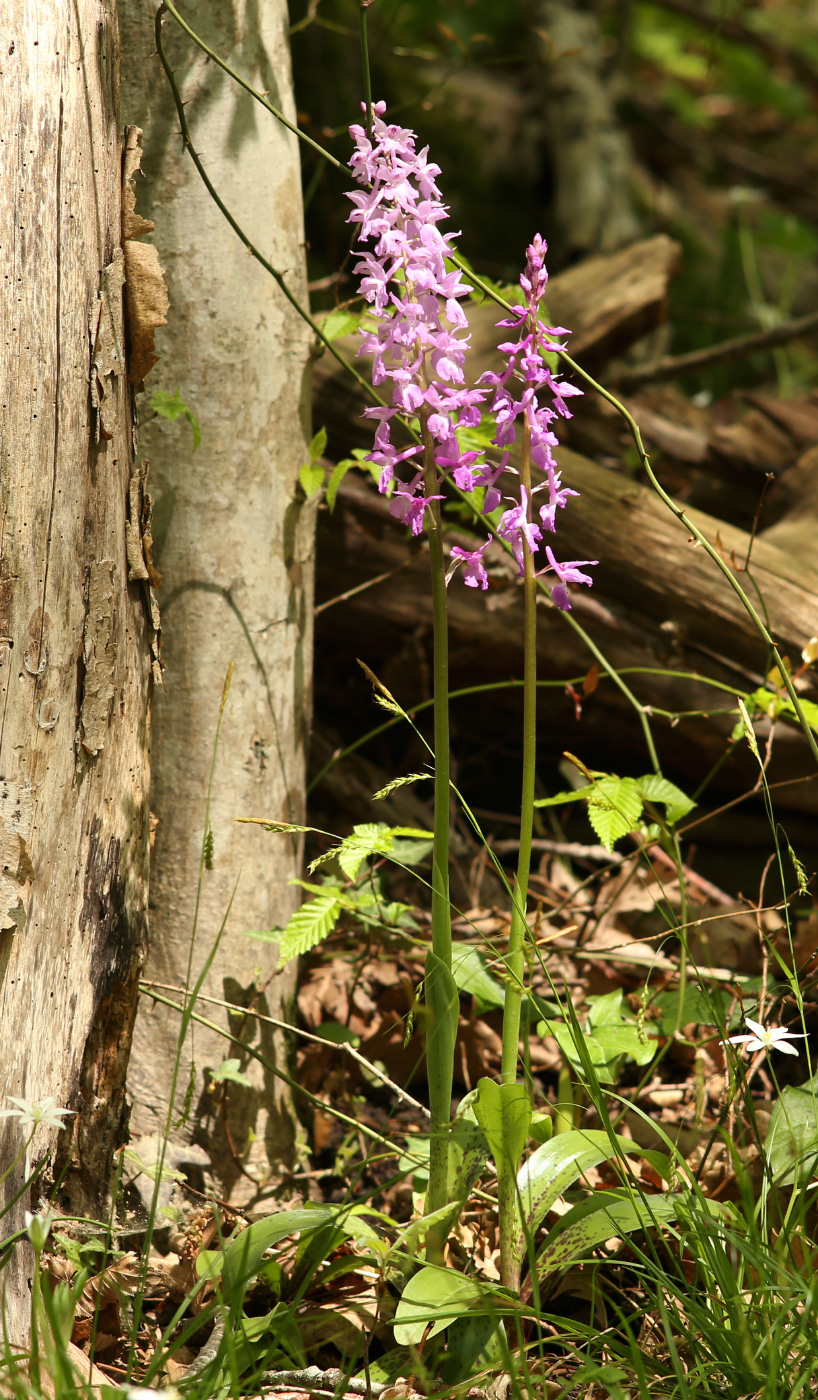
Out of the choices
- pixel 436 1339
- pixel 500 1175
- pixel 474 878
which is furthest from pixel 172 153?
pixel 436 1339

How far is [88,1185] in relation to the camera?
155 cm

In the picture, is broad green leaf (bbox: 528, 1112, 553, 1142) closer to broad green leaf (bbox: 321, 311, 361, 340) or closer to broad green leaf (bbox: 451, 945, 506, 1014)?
broad green leaf (bbox: 451, 945, 506, 1014)

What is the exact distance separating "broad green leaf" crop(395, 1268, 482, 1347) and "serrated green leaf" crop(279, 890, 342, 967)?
20.9 inches

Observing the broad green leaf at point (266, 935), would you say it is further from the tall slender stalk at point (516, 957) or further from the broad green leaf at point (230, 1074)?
the tall slender stalk at point (516, 957)

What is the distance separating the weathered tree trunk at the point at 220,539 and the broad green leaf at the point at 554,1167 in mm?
695

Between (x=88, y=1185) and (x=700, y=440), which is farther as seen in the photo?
(x=700, y=440)

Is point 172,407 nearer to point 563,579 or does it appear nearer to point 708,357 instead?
point 563,579

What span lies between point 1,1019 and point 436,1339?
0.73m

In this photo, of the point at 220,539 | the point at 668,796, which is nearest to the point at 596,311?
the point at 220,539

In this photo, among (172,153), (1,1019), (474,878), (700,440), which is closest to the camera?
(1,1019)

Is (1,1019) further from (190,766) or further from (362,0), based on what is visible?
(362,0)

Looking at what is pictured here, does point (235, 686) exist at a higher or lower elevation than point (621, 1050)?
higher

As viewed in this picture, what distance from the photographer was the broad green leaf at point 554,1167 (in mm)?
1394

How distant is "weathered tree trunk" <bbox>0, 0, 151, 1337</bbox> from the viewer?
137cm
